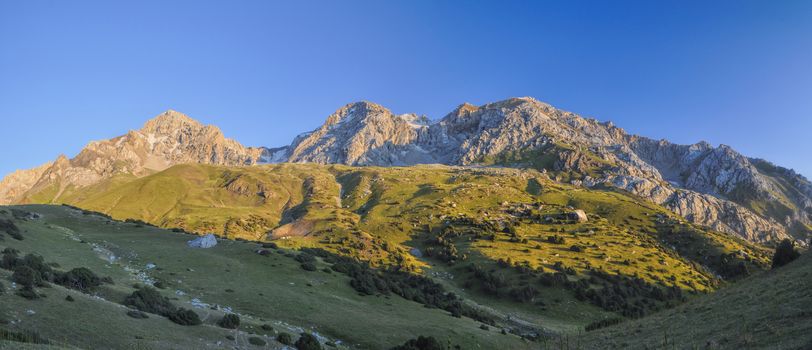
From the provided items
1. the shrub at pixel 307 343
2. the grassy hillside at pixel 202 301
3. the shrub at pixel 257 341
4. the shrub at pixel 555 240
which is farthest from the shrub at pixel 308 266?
the shrub at pixel 555 240

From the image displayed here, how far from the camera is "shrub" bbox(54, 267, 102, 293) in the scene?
33.1 m

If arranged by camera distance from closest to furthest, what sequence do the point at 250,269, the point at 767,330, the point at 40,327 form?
1. the point at 767,330
2. the point at 40,327
3. the point at 250,269

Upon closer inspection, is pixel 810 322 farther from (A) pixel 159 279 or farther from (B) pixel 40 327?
(A) pixel 159 279

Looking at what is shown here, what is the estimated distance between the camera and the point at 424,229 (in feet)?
570

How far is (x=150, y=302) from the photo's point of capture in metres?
32.8

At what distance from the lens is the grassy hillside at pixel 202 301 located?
2409 centimetres

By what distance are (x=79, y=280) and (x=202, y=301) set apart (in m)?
9.69

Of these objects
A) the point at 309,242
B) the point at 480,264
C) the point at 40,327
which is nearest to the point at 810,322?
the point at 40,327

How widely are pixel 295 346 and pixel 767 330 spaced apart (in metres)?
28.4

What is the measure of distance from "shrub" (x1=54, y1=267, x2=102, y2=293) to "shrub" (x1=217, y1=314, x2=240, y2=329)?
11.0 meters

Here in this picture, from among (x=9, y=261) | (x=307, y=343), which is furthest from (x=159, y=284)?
(x=307, y=343)

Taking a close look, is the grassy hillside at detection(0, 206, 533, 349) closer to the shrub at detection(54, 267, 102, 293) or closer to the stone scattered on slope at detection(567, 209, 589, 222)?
the shrub at detection(54, 267, 102, 293)

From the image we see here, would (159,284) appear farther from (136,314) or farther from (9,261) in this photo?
(136,314)

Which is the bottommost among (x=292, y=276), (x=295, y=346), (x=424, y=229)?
(x=295, y=346)
